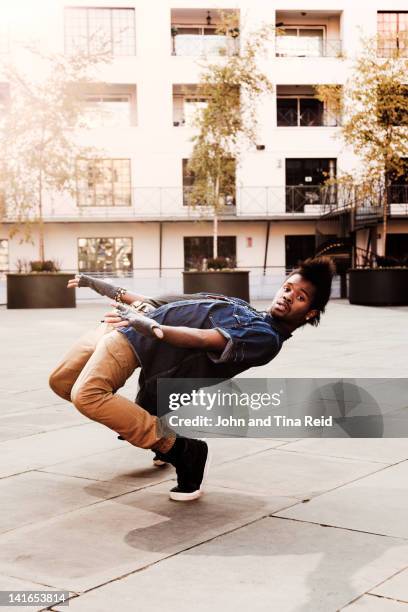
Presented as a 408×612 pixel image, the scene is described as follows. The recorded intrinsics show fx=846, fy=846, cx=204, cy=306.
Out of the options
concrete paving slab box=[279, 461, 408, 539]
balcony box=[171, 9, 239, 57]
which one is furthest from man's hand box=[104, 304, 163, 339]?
balcony box=[171, 9, 239, 57]

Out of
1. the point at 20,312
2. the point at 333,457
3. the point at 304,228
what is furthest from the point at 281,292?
the point at 304,228

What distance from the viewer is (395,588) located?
2.78 m

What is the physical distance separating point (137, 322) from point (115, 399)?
0.49 meters

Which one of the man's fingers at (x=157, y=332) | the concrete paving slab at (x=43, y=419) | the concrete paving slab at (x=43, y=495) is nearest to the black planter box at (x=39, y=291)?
the concrete paving slab at (x=43, y=419)

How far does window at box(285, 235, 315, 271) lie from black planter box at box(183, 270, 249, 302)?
43.3ft

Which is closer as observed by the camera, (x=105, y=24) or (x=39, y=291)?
(x=39, y=291)

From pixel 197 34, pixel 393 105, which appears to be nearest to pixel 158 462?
pixel 393 105

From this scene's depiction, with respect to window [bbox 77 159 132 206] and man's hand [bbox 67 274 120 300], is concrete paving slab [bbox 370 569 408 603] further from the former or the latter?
window [bbox 77 159 132 206]

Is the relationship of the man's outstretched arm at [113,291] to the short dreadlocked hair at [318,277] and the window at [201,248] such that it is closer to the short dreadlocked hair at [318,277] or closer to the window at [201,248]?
the short dreadlocked hair at [318,277]

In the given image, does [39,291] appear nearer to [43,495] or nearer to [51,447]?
[51,447]

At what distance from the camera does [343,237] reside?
2803 centimetres

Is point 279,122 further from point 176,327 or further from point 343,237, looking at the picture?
point 176,327

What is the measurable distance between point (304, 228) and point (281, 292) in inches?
1237

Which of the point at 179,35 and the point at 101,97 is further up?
the point at 179,35
